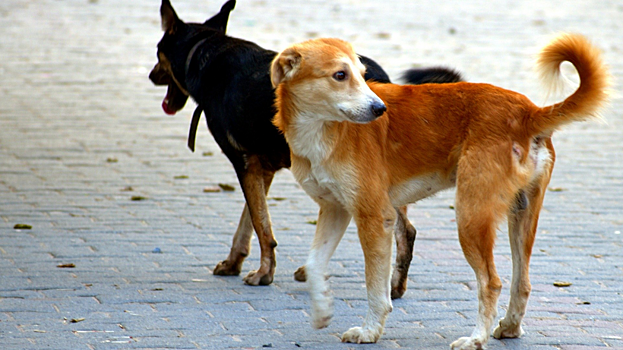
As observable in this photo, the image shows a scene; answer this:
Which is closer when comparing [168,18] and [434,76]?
[434,76]

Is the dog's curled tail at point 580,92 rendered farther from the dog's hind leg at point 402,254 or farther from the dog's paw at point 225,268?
the dog's paw at point 225,268

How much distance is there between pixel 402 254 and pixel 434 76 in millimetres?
1202

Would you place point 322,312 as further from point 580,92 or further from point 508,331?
point 580,92

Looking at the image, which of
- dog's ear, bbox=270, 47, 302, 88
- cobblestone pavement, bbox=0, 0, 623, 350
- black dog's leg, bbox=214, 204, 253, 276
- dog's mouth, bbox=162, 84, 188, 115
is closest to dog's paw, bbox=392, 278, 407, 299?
cobblestone pavement, bbox=0, 0, 623, 350

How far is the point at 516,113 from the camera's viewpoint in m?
4.54

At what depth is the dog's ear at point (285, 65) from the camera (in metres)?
4.56

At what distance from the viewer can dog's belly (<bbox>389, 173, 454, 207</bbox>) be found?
4.77 metres

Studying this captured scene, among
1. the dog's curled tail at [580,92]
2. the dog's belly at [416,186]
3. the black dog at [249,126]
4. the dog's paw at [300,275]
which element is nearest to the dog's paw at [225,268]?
the black dog at [249,126]

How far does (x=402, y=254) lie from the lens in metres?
5.57

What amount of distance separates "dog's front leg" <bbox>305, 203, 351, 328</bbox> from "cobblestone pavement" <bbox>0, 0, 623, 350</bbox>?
19 cm

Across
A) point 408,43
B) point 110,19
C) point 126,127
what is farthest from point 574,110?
point 110,19

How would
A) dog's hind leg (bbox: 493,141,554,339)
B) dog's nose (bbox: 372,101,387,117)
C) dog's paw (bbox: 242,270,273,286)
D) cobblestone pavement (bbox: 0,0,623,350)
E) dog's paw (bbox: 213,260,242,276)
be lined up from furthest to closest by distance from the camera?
Result: dog's paw (bbox: 213,260,242,276) → dog's paw (bbox: 242,270,273,286) → cobblestone pavement (bbox: 0,0,623,350) → dog's hind leg (bbox: 493,141,554,339) → dog's nose (bbox: 372,101,387,117)

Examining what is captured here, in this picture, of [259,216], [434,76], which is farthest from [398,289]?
[434,76]

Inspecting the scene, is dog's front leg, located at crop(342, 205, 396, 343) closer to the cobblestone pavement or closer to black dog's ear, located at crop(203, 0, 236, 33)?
the cobblestone pavement
